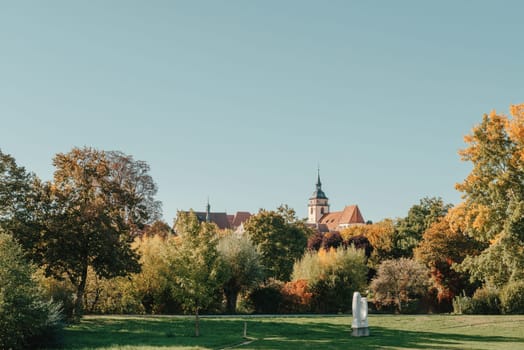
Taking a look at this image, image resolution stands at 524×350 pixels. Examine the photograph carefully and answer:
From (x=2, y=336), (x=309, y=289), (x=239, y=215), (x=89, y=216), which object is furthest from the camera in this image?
(x=239, y=215)

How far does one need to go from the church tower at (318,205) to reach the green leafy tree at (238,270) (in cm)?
13510

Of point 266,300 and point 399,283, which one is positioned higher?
point 399,283

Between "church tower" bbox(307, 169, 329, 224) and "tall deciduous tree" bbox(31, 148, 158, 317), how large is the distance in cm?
14530

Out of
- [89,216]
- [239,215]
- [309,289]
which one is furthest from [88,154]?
[239,215]

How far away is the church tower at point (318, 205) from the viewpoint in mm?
178000

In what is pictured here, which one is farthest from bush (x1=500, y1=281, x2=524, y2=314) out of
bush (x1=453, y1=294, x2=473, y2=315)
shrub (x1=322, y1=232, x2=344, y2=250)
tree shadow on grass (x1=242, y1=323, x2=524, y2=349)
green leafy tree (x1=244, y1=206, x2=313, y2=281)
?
shrub (x1=322, y1=232, x2=344, y2=250)

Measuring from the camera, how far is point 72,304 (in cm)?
3069

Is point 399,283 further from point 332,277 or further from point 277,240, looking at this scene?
point 277,240

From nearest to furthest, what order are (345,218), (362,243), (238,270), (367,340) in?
1. (367,340)
2. (238,270)
3. (362,243)
4. (345,218)

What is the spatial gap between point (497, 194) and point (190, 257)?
55.4 ft

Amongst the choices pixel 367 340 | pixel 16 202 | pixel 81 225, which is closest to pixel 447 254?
pixel 367 340

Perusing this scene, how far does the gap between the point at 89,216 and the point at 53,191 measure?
2.38m

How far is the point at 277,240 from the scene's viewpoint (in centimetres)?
5872

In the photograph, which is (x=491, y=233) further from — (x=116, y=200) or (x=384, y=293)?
(x=116, y=200)
